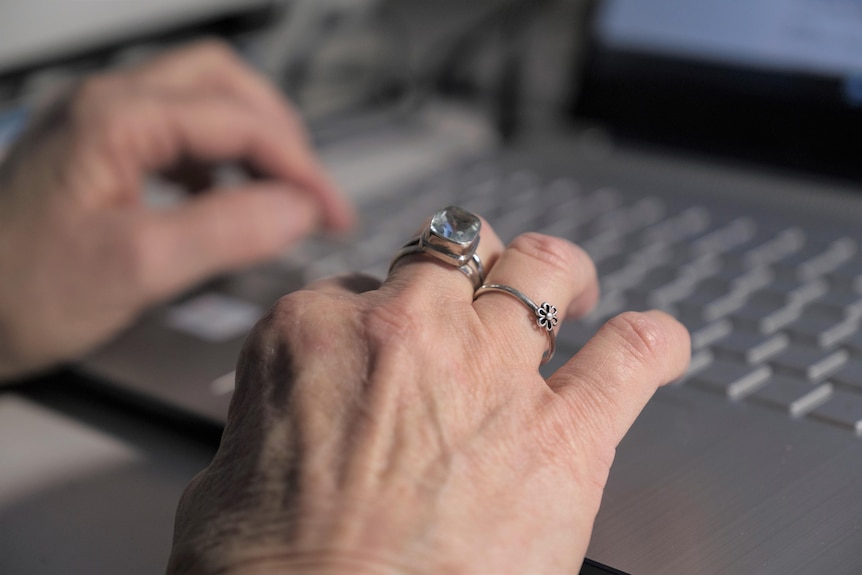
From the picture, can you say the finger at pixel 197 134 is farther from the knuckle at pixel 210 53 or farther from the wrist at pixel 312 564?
the wrist at pixel 312 564

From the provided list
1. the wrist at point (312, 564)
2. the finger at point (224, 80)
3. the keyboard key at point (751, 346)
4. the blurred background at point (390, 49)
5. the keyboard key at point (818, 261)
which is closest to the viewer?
the wrist at point (312, 564)

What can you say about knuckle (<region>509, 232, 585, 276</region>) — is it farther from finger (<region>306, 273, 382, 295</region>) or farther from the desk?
the desk

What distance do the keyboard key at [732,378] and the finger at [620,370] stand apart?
0.24ft

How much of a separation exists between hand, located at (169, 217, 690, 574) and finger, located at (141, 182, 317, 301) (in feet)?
0.82

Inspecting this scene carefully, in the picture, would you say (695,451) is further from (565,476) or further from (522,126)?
(522,126)

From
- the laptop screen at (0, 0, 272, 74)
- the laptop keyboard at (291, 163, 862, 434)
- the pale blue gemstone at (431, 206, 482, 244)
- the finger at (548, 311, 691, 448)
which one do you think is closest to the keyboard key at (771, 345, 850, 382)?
the laptop keyboard at (291, 163, 862, 434)

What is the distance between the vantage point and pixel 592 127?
0.93 meters

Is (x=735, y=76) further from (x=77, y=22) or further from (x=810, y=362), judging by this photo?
(x=77, y=22)

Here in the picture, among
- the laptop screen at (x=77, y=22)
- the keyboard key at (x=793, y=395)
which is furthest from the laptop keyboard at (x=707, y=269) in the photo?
the laptop screen at (x=77, y=22)

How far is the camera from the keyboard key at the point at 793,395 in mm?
451

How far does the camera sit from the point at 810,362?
1.58 feet

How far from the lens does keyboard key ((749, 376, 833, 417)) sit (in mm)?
451

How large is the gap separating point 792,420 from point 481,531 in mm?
214

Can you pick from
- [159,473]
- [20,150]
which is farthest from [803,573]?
[20,150]
